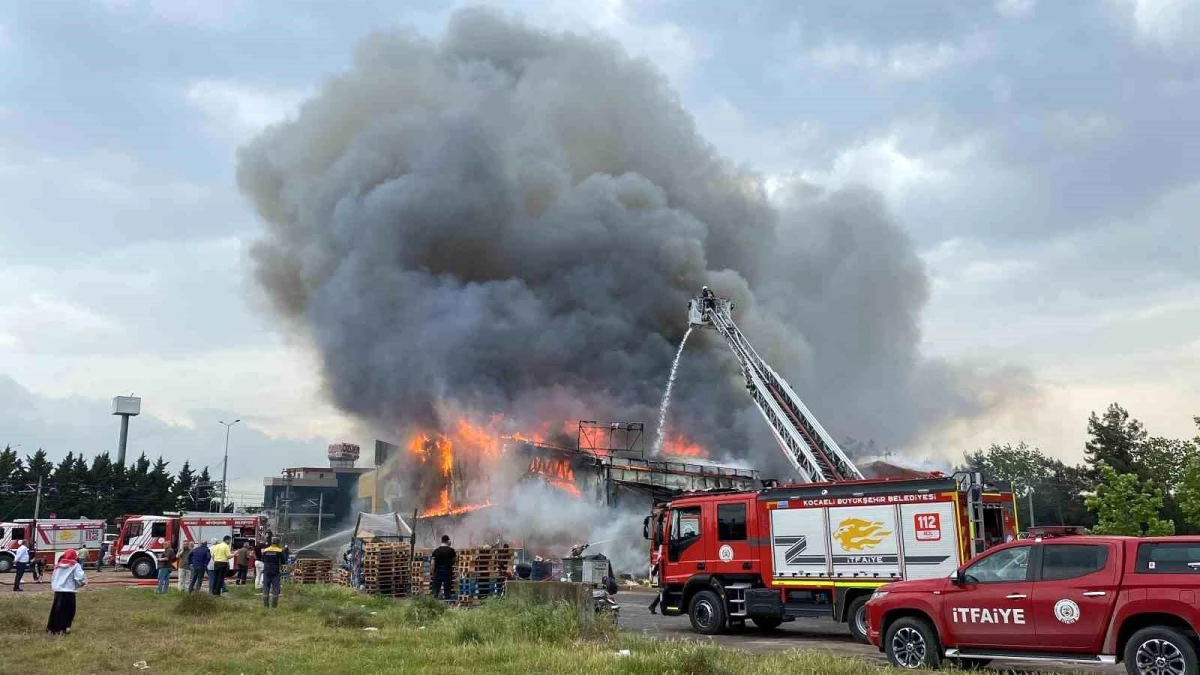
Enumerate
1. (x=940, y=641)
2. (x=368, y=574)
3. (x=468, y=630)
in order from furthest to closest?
1. (x=368, y=574)
2. (x=468, y=630)
3. (x=940, y=641)

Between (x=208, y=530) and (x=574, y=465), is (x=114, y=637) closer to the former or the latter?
(x=574, y=465)

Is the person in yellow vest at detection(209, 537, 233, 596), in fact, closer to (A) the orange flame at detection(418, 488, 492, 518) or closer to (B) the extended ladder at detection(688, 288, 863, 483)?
(A) the orange flame at detection(418, 488, 492, 518)

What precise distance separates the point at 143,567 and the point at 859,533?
29.5 m

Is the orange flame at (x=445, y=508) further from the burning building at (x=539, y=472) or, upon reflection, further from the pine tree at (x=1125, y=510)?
the pine tree at (x=1125, y=510)

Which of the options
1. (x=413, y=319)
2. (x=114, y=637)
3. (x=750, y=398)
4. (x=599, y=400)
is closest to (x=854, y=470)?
(x=750, y=398)

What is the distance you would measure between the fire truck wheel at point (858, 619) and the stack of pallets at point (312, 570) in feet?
62.1

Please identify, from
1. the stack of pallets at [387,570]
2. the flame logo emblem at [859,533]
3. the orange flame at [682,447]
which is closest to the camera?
the flame logo emblem at [859,533]

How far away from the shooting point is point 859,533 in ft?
47.2

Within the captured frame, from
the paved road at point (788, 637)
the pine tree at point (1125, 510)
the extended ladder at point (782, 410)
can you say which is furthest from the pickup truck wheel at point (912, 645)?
the extended ladder at point (782, 410)

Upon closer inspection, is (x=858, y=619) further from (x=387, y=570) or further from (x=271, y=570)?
(x=387, y=570)

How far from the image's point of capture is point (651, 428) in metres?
42.1

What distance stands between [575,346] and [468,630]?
3046 cm

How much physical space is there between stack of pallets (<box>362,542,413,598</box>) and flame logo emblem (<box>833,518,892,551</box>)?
484 inches

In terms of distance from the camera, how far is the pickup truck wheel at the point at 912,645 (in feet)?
32.3
